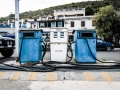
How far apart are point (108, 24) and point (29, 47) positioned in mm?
28883

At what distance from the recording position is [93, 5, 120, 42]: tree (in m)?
36.3

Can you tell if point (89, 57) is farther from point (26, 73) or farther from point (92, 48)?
point (26, 73)

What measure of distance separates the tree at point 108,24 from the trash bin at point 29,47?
2819 cm

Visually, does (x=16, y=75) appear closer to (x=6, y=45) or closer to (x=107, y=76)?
(x=107, y=76)

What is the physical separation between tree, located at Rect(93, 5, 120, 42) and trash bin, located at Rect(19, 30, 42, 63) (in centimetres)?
2819

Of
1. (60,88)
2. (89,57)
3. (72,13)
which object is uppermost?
(72,13)

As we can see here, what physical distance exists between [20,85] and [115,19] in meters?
32.6

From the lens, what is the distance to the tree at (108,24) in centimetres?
3631

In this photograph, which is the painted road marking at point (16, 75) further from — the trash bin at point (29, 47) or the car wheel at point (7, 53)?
the car wheel at point (7, 53)

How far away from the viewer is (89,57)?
891 centimetres

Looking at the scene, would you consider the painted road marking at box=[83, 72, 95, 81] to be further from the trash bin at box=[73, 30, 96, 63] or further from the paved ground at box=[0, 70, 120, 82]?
the trash bin at box=[73, 30, 96, 63]

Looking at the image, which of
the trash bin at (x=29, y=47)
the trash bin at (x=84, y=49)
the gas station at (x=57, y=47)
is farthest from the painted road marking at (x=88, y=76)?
the trash bin at (x=29, y=47)

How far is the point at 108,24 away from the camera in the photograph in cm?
3628

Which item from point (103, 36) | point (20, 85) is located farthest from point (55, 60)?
point (103, 36)
